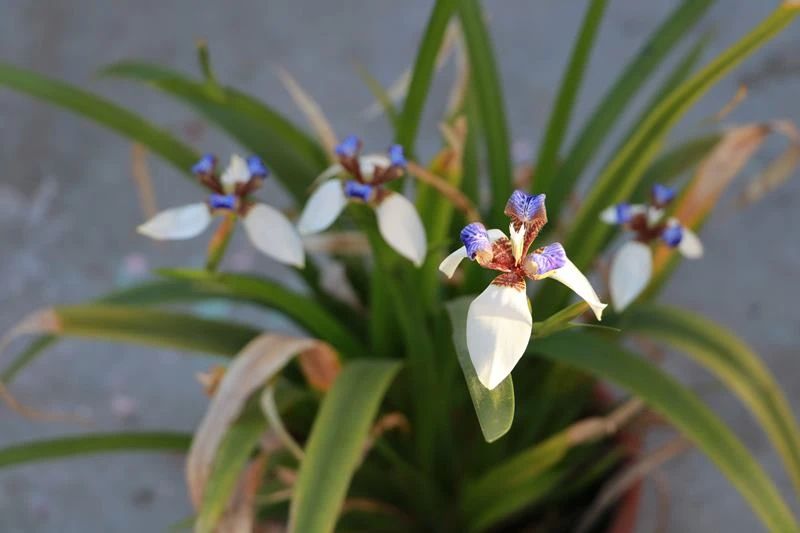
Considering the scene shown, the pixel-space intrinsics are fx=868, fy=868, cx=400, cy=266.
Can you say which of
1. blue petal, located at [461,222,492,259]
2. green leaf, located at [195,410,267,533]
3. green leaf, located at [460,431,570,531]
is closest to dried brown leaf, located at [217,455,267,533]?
green leaf, located at [195,410,267,533]

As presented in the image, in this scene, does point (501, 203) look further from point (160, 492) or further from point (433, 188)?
point (160, 492)

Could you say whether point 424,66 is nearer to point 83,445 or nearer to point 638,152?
point 638,152

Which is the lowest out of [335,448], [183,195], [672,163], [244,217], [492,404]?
[492,404]

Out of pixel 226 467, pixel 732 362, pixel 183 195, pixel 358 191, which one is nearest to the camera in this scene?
pixel 358 191

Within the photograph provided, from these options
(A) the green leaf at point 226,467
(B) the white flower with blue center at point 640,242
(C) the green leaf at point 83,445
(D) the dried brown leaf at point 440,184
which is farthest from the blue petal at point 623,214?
(C) the green leaf at point 83,445

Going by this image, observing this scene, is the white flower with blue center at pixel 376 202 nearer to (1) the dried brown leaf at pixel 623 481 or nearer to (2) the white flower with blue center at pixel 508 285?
(2) the white flower with blue center at pixel 508 285

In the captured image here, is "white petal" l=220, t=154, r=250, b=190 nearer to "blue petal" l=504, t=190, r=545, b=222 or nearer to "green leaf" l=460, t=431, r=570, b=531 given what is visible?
"blue petal" l=504, t=190, r=545, b=222

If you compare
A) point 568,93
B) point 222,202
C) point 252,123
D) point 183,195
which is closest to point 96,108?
point 252,123
